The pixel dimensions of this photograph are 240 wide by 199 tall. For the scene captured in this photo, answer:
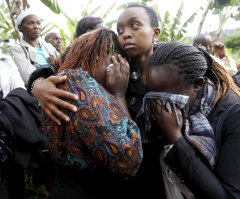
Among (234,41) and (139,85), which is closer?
(139,85)

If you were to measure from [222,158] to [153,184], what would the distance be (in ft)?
1.92

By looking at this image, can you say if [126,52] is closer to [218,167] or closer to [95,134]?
[95,134]

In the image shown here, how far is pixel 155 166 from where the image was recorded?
4.96 ft

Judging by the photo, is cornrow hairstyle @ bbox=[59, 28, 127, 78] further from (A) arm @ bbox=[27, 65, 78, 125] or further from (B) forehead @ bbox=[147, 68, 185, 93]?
(B) forehead @ bbox=[147, 68, 185, 93]

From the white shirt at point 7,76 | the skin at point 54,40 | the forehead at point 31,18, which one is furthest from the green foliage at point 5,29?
the white shirt at point 7,76

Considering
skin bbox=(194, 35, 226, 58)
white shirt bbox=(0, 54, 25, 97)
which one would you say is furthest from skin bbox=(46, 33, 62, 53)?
skin bbox=(194, 35, 226, 58)

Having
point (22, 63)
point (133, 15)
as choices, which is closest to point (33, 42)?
point (22, 63)

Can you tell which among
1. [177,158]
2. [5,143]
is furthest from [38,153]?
[177,158]

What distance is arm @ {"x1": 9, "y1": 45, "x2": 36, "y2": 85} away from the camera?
2830mm

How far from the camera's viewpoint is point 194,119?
1.20 meters

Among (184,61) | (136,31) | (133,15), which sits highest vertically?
(133,15)

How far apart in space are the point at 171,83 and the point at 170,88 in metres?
0.03

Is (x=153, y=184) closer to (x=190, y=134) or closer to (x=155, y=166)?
(x=155, y=166)

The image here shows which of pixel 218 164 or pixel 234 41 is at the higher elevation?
pixel 218 164
